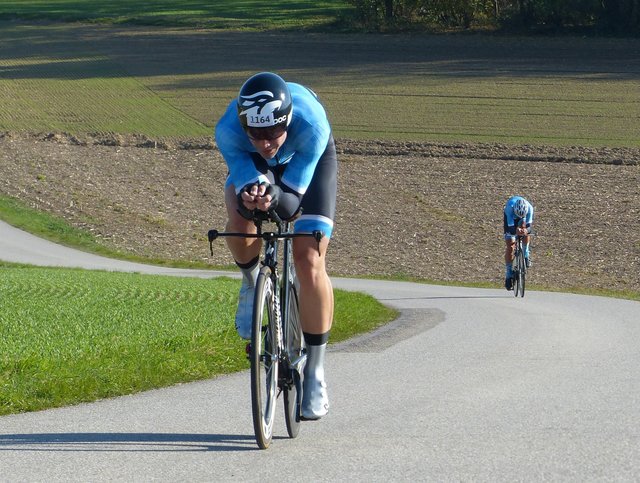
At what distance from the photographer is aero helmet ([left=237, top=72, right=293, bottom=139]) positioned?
223 inches

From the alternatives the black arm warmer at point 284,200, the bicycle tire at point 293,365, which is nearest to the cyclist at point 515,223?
the bicycle tire at point 293,365

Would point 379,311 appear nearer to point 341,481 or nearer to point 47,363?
point 47,363

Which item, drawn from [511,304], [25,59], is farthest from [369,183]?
[25,59]

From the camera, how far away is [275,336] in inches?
234

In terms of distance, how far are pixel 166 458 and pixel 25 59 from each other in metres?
54.0

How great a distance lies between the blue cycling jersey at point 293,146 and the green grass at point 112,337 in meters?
2.05

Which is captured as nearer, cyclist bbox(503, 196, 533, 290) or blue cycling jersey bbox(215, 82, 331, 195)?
blue cycling jersey bbox(215, 82, 331, 195)

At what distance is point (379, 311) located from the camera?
47.5ft

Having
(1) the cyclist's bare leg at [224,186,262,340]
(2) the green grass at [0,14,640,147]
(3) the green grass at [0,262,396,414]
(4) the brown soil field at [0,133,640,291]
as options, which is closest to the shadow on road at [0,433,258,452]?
(1) the cyclist's bare leg at [224,186,262,340]

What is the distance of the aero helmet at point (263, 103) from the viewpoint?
565 cm

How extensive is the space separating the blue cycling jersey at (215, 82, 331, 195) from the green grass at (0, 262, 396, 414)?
2.05 m

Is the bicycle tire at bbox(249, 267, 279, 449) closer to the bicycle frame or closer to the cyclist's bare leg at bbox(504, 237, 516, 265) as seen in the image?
the bicycle frame

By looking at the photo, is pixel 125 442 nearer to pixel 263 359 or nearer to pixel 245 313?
pixel 263 359

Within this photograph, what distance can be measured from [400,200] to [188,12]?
4542 centimetres
